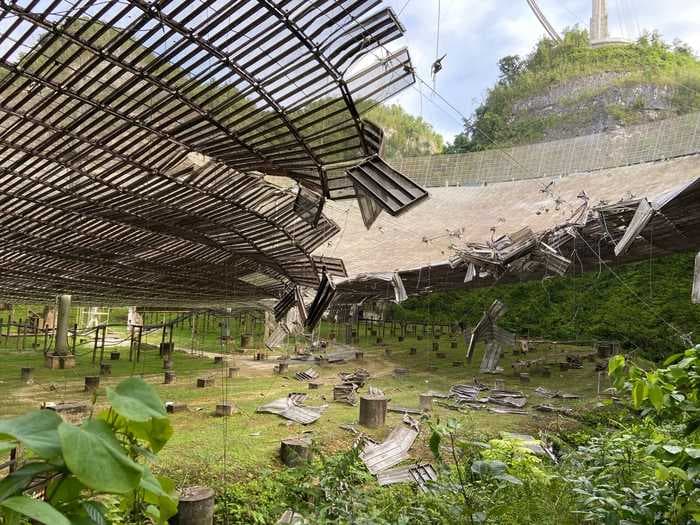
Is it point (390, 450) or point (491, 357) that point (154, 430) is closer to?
point (390, 450)

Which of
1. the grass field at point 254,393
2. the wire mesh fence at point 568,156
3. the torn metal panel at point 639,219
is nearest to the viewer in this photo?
the grass field at point 254,393

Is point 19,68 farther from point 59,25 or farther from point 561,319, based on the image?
point 561,319

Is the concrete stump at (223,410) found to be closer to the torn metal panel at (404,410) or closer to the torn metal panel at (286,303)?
the torn metal panel at (404,410)

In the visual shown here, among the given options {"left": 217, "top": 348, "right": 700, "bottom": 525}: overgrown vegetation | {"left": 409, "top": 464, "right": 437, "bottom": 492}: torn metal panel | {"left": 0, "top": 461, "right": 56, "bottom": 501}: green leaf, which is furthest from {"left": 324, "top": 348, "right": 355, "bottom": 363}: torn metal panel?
{"left": 0, "top": 461, "right": 56, "bottom": 501}: green leaf

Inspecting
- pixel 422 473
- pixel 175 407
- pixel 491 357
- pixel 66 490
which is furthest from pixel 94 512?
pixel 491 357

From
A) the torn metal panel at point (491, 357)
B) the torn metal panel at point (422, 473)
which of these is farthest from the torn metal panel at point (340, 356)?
the torn metal panel at point (422, 473)

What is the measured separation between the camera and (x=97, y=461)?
96cm

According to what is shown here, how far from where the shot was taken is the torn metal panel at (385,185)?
7.79m

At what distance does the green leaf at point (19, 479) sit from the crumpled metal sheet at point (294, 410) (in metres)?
8.86

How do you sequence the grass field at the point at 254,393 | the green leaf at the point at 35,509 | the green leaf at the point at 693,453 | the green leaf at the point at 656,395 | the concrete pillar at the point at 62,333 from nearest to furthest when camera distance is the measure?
the green leaf at the point at 35,509
the green leaf at the point at 693,453
the green leaf at the point at 656,395
the grass field at the point at 254,393
the concrete pillar at the point at 62,333

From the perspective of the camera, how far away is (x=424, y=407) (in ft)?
35.6

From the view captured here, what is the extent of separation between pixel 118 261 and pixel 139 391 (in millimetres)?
13153

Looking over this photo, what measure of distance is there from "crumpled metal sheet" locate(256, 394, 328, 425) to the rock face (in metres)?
29.0

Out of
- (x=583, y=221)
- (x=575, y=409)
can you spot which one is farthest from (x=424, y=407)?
(x=583, y=221)
